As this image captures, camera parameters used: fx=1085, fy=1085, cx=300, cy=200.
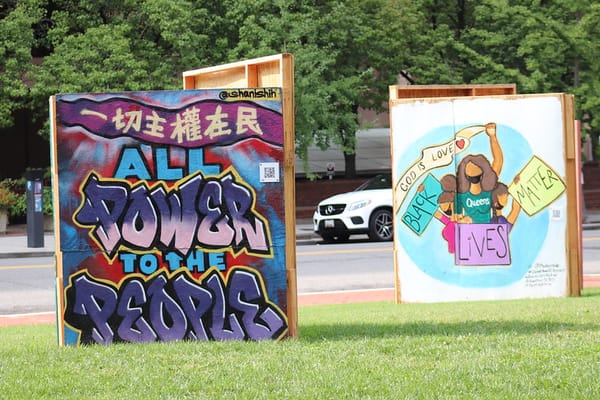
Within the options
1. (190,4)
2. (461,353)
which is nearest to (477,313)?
(461,353)

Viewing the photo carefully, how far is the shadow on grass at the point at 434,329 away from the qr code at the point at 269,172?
4.60ft

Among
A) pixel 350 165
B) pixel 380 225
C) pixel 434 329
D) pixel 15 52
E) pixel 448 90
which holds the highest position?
pixel 15 52

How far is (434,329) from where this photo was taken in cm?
955

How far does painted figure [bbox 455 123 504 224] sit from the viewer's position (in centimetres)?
1409

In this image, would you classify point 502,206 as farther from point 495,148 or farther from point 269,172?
point 269,172

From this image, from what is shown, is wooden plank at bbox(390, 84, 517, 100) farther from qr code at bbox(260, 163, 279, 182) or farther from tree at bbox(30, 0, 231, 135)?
tree at bbox(30, 0, 231, 135)

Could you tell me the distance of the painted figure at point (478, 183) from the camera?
1409 centimetres

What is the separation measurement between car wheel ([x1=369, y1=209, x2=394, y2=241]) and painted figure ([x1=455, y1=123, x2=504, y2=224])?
38.9 ft

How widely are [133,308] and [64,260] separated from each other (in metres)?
0.70

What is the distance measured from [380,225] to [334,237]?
1834 millimetres

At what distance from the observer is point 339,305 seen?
566 inches

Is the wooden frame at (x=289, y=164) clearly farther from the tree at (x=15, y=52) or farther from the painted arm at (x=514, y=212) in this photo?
the tree at (x=15, y=52)

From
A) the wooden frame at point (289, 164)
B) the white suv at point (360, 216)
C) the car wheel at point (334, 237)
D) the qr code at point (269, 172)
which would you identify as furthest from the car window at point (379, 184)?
the qr code at point (269, 172)

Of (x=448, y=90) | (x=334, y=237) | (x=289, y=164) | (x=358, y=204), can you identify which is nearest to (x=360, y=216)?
(x=358, y=204)
